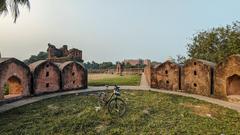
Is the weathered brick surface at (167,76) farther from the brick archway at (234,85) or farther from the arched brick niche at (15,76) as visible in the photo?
the arched brick niche at (15,76)

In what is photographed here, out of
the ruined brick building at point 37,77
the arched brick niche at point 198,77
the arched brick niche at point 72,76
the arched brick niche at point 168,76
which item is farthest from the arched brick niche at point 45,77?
the arched brick niche at point 198,77

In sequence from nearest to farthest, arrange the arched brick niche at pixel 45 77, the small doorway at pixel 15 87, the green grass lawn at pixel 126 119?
1. the green grass lawn at pixel 126 119
2. the small doorway at pixel 15 87
3. the arched brick niche at pixel 45 77

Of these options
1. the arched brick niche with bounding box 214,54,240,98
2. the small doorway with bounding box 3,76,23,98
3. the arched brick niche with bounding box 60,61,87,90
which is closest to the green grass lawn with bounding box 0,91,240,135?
the arched brick niche with bounding box 214,54,240,98

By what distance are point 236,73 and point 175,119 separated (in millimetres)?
8472

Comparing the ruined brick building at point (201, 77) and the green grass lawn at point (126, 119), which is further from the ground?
the ruined brick building at point (201, 77)

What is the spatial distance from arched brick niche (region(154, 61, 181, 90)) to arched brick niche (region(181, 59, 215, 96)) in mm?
672

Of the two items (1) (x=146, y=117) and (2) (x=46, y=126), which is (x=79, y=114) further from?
(1) (x=146, y=117)

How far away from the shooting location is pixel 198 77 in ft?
74.0

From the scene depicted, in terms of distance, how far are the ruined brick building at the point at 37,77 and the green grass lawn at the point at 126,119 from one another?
3583 millimetres

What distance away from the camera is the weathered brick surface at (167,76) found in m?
24.5

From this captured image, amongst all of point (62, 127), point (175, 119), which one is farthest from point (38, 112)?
point (175, 119)

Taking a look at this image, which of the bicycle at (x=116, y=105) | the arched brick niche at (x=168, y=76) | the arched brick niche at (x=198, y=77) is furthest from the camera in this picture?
the arched brick niche at (x=168, y=76)

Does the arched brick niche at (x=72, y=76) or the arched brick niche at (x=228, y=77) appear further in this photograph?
the arched brick niche at (x=72, y=76)

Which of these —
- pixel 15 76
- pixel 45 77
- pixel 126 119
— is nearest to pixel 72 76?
pixel 45 77
